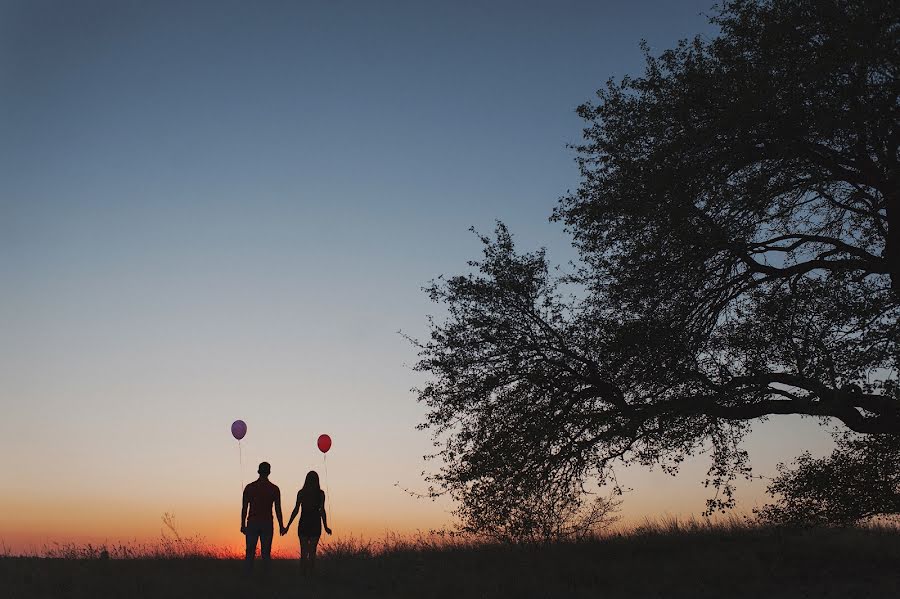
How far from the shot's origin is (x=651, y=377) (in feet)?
58.1

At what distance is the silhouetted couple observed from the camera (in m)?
17.2

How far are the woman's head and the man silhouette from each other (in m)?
1.08

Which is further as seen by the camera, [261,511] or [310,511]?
[310,511]

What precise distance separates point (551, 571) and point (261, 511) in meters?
7.06

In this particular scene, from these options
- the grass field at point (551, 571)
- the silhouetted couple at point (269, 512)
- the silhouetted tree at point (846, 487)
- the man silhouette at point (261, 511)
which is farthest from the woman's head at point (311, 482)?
the silhouetted tree at point (846, 487)

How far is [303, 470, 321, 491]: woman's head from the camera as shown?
18.5m

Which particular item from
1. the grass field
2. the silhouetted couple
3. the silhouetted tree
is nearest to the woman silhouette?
the silhouetted couple

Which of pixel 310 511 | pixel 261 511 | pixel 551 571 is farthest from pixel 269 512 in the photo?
pixel 551 571

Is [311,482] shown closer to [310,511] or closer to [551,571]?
[310,511]

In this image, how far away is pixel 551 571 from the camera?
1934cm

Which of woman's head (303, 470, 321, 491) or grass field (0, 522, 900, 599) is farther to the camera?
woman's head (303, 470, 321, 491)

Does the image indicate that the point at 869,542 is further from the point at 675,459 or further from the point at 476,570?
the point at 476,570

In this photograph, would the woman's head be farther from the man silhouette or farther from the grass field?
Answer: the grass field

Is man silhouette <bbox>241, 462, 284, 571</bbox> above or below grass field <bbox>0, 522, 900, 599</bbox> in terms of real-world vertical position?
above
